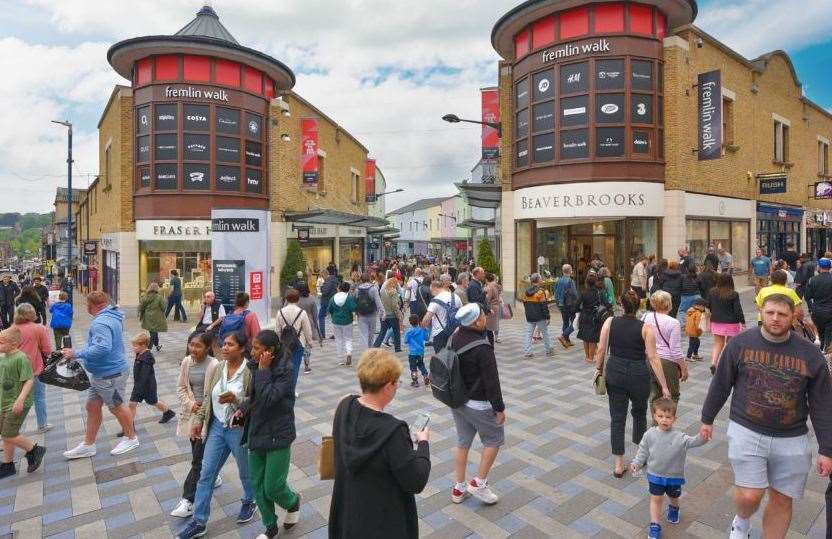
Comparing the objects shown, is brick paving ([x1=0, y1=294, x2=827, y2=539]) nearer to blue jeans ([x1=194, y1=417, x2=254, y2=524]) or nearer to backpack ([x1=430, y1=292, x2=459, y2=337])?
blue jeans ([x1=194, y1=417, x2=254, y2=524])

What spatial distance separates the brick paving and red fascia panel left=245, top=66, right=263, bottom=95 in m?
15.6

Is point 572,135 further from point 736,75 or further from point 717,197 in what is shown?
point 736,75

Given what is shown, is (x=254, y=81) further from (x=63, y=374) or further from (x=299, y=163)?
(x=63, y=374)

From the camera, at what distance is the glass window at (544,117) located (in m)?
16.6

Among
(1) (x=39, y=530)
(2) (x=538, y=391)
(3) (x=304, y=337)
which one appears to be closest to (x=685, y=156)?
(2) (x=538, y=391)

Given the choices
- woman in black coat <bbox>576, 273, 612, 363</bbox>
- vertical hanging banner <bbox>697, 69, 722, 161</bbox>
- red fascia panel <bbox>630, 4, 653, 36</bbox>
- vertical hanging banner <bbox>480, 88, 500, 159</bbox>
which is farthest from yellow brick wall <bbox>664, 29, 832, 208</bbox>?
woman in black coat <bbox>576, 273, 612, 363</bbox>

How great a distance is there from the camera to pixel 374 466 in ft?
7.85

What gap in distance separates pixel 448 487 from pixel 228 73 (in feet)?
62.0

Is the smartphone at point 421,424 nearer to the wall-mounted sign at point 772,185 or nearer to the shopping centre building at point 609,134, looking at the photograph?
the shopping centre building at point 609,134

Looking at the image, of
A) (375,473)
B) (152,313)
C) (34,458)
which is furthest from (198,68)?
(375,473)

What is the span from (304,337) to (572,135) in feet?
39.1

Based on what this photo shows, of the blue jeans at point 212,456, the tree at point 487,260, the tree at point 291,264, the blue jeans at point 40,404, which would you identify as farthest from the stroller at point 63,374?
the tree at point 291,264

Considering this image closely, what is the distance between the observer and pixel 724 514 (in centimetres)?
428

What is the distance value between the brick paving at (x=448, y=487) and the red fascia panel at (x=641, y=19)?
13.0m
